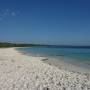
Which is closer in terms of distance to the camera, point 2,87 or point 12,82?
point 2,87

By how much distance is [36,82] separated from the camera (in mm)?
8352

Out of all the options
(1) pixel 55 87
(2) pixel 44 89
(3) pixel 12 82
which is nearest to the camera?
(2) pixel 44 89

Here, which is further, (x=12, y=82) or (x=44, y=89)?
(x=12, y=82)

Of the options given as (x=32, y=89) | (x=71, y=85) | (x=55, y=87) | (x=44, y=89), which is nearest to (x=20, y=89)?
(x=32, y=89)

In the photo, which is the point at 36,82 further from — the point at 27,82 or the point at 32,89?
the point at 32,89

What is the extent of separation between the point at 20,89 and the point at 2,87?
829 mm

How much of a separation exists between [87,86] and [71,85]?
730 mm

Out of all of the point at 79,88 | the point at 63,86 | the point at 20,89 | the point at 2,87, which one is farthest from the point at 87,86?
the point at 2,87

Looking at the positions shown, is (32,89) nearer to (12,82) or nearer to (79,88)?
(12,82)

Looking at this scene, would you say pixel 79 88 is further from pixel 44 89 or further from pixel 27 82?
pixel 27 82

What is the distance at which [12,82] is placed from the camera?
817cm

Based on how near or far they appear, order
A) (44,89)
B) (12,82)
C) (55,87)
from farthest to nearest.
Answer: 1. (12,82)
2. (55,87)
3. (44,89)

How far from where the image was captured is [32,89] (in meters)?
7.16

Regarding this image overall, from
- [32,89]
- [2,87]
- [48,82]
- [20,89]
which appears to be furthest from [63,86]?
[2,87]
